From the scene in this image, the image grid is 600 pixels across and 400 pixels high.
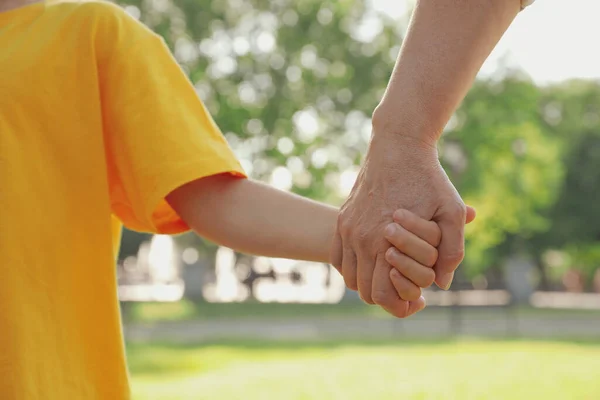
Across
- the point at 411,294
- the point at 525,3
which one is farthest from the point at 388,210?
the point at 525,3

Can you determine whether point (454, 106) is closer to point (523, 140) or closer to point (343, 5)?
Result: point (343, 5)

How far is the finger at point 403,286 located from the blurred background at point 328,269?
590 centimetres

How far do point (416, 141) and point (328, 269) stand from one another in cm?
2649

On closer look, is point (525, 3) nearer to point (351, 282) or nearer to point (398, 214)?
point (398, 214)

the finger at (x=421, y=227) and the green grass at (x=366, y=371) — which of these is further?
the green grass at (x=366, y=371)

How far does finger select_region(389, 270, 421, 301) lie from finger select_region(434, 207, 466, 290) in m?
0.05

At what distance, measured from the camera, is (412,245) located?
119 cm

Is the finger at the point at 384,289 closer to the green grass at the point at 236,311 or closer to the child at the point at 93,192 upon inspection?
the child at the point at 93,192

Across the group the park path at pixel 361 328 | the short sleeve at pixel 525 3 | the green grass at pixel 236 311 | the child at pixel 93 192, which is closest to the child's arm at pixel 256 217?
the child at pixel 93 192

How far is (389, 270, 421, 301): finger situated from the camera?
120 cm

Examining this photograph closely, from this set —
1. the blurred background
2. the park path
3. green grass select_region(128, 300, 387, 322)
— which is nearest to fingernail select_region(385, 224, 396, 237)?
the blurred background

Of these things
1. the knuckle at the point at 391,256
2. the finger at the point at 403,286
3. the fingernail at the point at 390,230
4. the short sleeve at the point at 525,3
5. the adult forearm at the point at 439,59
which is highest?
the short sleeve at the point at 525,3

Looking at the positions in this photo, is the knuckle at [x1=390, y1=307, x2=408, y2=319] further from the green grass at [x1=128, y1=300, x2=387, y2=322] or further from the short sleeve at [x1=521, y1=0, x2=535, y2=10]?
the green grass at [x1=128, y1=300, x2=387, y2=322]

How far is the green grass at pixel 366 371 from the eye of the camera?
7.90 m
